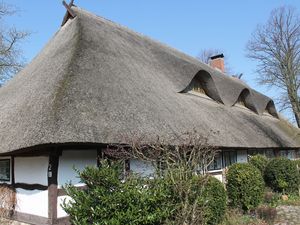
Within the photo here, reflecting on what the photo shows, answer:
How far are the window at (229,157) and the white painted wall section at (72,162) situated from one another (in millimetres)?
7651

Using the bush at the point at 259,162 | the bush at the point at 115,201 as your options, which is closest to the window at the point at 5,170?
the bush at the point at 115,201

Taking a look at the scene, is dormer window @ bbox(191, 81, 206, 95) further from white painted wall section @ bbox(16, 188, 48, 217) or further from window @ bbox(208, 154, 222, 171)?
white painted wall section @ bbox(16, 188, 48, 217)

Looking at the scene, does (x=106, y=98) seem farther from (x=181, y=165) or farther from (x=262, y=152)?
(x=262, y=152)

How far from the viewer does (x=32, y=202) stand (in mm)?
8641

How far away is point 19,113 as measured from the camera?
8.75 m

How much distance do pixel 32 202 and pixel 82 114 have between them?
2586mm

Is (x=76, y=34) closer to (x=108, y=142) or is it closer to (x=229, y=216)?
(x=108, y=142)

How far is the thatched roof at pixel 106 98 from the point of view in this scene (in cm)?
782

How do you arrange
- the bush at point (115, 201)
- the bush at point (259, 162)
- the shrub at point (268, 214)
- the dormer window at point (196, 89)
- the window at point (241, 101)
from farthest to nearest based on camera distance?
the window at point (241, 101), the dormer window at point (196, 89), the bush at point (259, 162), the shrub at point (268, 214), the bush at point (115, 201)

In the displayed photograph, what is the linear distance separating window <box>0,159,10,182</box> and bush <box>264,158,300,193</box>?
10.1 metres

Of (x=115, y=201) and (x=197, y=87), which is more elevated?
(x=197, y=87)

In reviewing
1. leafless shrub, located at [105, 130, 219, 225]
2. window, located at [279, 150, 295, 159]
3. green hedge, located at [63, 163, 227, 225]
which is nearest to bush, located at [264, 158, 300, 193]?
leafless shrub, located at [105, 130, 219, 225]

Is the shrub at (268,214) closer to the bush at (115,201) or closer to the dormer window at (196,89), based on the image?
the bush at (115,201)

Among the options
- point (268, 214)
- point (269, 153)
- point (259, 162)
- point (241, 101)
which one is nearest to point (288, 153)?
point (269, 153)
